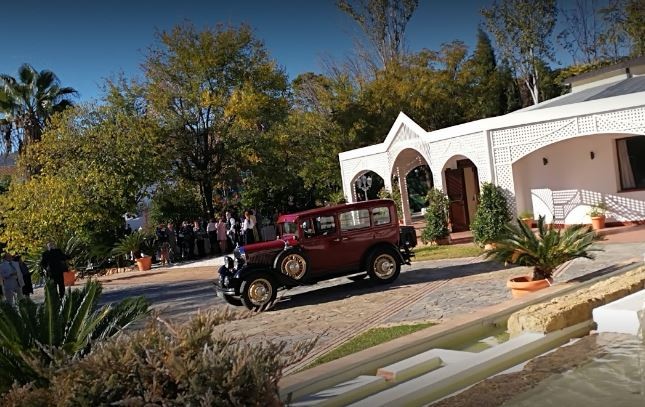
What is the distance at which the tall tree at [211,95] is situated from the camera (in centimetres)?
2678

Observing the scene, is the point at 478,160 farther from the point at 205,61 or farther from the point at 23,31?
the point at 205,61

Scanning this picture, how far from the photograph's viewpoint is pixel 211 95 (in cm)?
2697

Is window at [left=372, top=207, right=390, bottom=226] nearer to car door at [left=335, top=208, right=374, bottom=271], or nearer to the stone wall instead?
car door at [left=335, top=208, right=374, bottom=271]

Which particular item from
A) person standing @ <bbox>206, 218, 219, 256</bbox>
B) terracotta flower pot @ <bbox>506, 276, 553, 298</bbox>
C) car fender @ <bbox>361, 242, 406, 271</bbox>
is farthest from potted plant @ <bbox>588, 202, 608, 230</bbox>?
person standing @ <bbox>206, 218, 219, 256</bbox>

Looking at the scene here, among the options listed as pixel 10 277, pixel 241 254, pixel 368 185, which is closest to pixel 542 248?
pixel 241 254

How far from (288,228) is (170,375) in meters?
8.96

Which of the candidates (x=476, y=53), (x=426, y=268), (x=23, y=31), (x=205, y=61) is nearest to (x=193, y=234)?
(x=205, y=61)

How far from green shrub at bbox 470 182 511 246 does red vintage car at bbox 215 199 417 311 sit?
3.53 metres

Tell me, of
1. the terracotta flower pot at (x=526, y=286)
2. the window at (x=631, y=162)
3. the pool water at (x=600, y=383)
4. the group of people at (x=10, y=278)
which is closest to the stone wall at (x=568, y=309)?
the pool water at (x=600, y=383)

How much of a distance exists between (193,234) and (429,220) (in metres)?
10.9

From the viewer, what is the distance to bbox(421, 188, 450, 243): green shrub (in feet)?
58.5

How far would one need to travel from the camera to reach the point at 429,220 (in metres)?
18.0

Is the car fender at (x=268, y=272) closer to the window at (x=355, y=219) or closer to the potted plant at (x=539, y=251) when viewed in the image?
the window at (x=355, y=219)

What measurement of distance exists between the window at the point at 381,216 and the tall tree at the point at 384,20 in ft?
91.8
